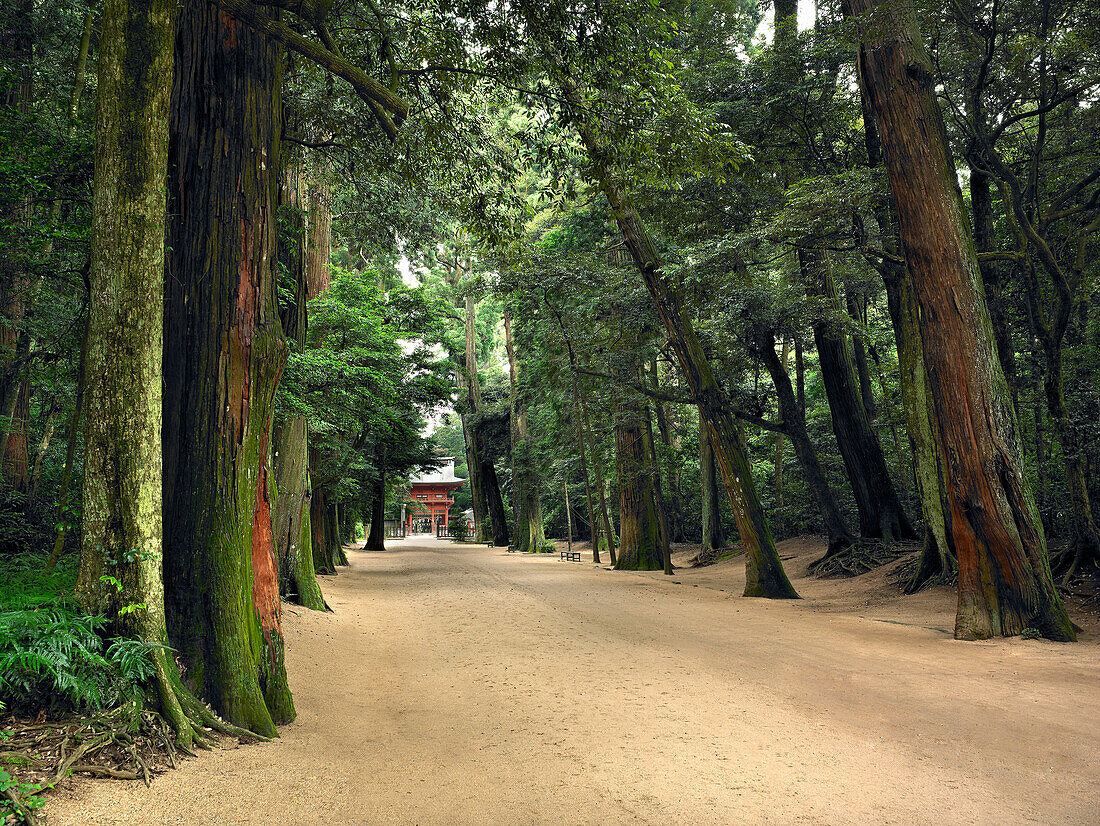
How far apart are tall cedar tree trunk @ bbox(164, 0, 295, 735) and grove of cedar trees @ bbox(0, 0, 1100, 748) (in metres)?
0.02

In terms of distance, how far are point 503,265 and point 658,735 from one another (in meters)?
12.3

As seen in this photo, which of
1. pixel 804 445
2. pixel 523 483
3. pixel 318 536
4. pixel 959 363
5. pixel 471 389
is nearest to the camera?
pixel 959 363

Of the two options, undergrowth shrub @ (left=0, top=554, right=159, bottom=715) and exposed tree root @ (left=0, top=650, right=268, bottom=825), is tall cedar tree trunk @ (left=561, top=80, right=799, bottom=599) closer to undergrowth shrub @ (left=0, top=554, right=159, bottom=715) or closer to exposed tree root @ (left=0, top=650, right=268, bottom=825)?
exposed tree root @ (left=0, top=650, right=268, bottom=825)

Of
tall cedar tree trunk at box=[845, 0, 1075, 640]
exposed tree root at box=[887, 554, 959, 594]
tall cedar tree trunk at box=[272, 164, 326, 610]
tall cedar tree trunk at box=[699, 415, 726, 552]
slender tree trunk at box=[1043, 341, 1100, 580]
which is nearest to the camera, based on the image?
tall cedar tree trunk at box=[845, 0, 1075, 640]

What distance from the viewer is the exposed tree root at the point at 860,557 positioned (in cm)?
1319

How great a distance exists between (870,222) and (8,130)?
12.8m

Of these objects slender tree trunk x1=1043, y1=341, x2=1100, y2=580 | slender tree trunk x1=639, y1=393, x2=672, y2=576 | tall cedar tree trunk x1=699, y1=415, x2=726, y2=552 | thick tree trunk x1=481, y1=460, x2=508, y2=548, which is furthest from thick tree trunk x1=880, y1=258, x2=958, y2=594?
thick tree trunk x1=481, y1=460, x2=508, y2=548

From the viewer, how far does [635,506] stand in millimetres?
17031

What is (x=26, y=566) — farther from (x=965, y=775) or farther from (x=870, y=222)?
(x=870, y=222)

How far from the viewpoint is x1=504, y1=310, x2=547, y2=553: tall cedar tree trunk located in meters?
25.4

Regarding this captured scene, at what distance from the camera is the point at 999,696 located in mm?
4617

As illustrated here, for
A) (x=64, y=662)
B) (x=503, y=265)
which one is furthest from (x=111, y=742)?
(x=503, y=265)

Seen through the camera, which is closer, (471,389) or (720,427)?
(720,427)

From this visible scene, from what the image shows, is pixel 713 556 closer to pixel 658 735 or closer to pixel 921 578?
pixel 921 578
